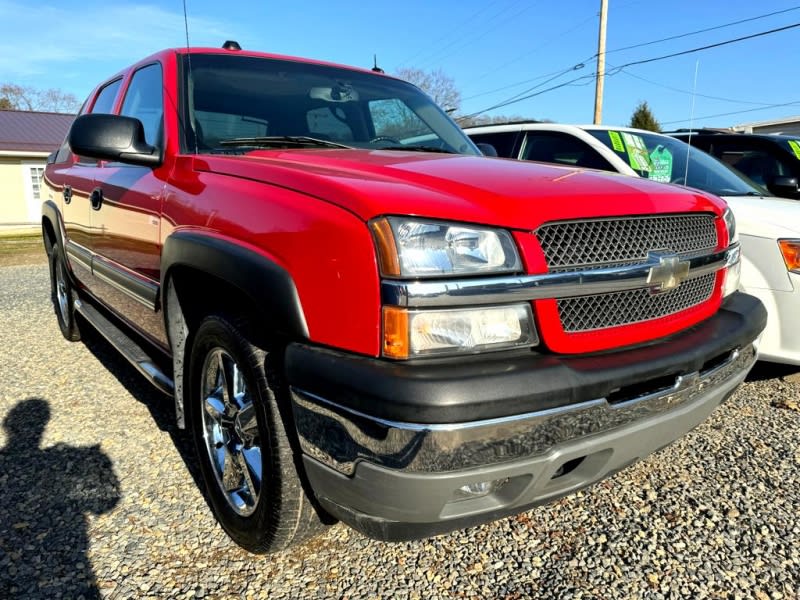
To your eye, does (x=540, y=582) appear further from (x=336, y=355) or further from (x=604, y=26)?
(x=604, y=26)

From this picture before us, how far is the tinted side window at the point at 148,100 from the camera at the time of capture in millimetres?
2914

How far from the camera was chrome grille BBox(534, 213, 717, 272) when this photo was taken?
1795 millimetres

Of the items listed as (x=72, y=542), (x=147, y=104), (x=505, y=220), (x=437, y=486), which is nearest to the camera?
(x=437, y=486)

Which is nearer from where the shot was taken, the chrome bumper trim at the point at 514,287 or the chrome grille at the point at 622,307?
the chrome bumper trim at the point at 514,287

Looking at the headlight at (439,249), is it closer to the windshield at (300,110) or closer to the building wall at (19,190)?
the windshield at (300,110)

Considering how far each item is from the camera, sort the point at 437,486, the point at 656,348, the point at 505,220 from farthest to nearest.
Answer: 1. the point at 656,348
2. the point at 505,220
3. the point at 437,486

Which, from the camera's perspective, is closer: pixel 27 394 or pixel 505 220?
pixel 505 220

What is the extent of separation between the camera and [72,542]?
2318mm

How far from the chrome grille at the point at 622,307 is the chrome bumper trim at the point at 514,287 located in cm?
4

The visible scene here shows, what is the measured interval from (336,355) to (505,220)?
1.95 feet

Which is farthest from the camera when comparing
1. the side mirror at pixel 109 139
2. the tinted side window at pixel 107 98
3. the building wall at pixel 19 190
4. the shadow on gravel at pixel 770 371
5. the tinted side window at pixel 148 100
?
the building wall at pixel 19 190

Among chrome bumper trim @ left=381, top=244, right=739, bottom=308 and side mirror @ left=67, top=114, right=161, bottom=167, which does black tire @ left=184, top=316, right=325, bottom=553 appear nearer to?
chrome bumper trim @ left=381, top=244, right=739, bottom=308

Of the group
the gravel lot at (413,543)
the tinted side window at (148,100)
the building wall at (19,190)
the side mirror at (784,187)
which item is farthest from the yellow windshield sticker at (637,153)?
the building wall at (19,190)

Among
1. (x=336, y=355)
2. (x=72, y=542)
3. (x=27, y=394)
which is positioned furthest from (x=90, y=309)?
(x=336, y=355)
